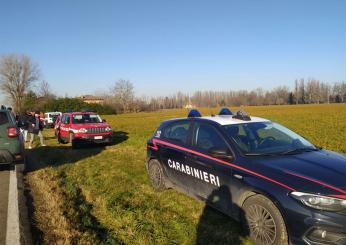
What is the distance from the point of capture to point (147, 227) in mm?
4758

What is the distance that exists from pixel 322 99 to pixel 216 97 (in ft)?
190

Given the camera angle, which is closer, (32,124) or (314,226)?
(314,226)

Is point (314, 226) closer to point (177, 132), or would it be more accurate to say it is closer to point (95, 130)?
point (177, 132)

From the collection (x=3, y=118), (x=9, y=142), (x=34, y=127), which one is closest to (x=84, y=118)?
(x=34, y=127)

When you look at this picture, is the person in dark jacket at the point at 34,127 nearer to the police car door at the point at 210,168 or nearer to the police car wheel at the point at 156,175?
the police car wheel at the point at 156,175

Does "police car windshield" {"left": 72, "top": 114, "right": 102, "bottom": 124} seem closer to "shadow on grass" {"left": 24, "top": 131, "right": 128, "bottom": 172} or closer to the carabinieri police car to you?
"shadow on grass" {"left": 24, "top": 131, "right": 128, "bottom": 172}

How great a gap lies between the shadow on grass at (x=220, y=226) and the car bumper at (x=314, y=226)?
0.89 m

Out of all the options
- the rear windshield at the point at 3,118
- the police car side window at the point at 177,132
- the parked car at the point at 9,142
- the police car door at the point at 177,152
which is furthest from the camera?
the rear windshield at the point at 3,118

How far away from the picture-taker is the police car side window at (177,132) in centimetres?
588

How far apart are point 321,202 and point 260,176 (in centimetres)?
78

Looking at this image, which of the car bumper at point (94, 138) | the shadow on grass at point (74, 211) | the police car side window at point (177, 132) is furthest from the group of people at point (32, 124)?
the police car side window at point (177, 132)

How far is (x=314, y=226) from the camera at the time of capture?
342cm

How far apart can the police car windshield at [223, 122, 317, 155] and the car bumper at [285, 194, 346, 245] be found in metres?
1.17

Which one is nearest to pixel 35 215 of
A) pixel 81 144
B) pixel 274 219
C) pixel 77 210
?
pixel 77 210
